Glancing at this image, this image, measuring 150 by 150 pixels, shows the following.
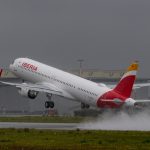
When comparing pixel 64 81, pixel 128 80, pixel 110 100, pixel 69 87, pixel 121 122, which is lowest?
pixel 121 122

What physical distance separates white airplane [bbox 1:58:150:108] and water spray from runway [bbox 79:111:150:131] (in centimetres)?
481

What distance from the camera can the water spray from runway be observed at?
2815 inches

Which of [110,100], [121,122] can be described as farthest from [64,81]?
[121,122]

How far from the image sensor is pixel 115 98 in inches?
3536

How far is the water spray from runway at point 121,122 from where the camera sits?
7150cm

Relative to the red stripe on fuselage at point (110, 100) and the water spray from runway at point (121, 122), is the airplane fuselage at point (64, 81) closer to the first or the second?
the red stripe on fuselage at point (110, 100)

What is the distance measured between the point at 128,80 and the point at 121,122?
1187 centimetres

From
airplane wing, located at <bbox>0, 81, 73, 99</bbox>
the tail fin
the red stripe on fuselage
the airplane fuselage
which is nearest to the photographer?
the tail fin

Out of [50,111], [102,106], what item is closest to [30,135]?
[102,106]

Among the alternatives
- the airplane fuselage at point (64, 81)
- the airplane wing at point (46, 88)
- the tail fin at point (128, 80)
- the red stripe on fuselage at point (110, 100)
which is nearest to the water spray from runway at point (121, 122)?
→ the red stripe on fuselage at point (110, 100)

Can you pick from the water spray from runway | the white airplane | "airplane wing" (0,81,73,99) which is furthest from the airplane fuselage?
the water spray from runway

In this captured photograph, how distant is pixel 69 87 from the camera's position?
9888 centimetres

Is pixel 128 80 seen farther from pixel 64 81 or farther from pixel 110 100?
pixel 64 81

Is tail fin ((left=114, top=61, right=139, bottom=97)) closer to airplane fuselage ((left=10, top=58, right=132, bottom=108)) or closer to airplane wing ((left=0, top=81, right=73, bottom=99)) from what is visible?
airplane fuselage ((left=10, top=58, right=132, bottom=108))
